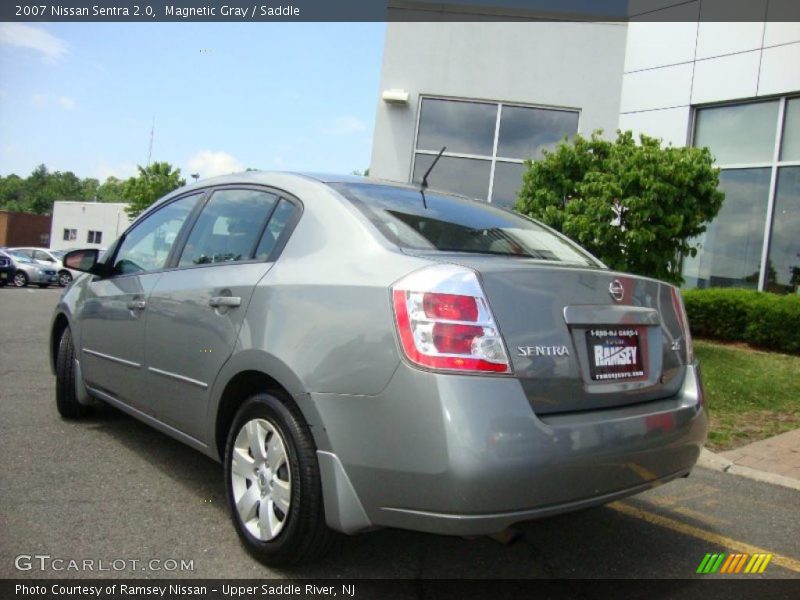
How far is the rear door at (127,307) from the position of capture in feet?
11.9

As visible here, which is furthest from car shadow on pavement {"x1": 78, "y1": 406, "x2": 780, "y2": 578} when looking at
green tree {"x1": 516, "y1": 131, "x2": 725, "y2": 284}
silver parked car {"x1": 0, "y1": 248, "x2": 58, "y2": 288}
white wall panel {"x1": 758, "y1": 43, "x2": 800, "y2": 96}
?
silver parked car {"x1": 0, "y1": 248, "x2": 58, "y2": 288}

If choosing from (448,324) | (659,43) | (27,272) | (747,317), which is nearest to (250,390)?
(448,324)

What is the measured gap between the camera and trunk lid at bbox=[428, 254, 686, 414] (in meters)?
2.25

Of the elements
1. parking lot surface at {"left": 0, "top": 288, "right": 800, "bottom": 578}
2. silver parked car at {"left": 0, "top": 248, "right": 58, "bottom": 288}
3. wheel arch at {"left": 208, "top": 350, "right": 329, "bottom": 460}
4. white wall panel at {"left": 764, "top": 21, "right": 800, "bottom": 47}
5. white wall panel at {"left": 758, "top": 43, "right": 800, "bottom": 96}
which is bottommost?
silver parked car at {"left": 0, "top": 248, "right": 58, "bottom": 288}

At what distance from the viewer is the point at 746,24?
11453 mm

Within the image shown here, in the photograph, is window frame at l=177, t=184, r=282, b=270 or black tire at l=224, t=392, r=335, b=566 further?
window frame at l=177, t=184, r=282, b=270

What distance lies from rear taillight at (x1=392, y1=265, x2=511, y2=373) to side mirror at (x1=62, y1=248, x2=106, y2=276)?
2801 millimetres

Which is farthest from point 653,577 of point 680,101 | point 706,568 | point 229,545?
point 680,101

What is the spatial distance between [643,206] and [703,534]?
5.59m

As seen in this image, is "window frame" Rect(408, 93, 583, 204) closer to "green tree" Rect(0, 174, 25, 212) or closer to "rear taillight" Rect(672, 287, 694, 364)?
"rear taillight" Rect(672, 287, 694, 364)

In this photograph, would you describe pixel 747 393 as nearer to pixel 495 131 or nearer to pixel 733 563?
pixel 733 563

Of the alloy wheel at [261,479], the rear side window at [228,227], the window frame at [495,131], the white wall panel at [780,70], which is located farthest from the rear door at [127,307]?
the white wall panel at [780,70]

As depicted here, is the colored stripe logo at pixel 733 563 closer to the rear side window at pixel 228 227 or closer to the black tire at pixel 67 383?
the rear side window at pixel 228 227

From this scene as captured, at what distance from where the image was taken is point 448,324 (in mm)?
2174
